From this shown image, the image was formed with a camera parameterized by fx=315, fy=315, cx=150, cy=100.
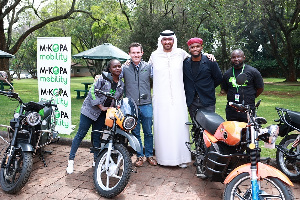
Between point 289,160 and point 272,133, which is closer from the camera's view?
point 272,133

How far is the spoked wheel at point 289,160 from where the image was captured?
14.0 feet

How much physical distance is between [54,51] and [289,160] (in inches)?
193

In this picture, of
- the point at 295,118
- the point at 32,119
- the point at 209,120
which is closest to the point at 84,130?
the point at 32,119

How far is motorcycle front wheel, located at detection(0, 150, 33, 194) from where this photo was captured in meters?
3.85

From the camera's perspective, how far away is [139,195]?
3920 millimetres

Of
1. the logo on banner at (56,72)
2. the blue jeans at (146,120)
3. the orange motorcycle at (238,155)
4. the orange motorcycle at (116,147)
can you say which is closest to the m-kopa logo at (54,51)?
the logo on banner at (56,72)

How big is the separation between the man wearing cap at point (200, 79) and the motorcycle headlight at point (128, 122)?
122 cm

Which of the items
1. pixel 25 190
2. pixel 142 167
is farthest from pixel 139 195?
pixel 25 190

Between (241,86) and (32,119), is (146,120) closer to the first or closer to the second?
(241,86)

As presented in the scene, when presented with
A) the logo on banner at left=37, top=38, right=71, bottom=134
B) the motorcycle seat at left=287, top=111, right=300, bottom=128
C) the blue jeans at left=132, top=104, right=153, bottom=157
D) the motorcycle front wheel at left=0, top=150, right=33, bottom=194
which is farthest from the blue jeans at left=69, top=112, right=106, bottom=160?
the motorcycle seat at left=287, top=111, right=300, bottom=128

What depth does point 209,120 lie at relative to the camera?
13.2 feet

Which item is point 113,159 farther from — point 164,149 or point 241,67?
point 241,67

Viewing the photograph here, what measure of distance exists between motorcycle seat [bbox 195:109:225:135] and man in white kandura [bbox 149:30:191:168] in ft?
1.78

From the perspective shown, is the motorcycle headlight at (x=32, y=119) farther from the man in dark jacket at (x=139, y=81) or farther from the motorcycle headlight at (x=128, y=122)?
the man in dark jacket at (x=139, y=81)
